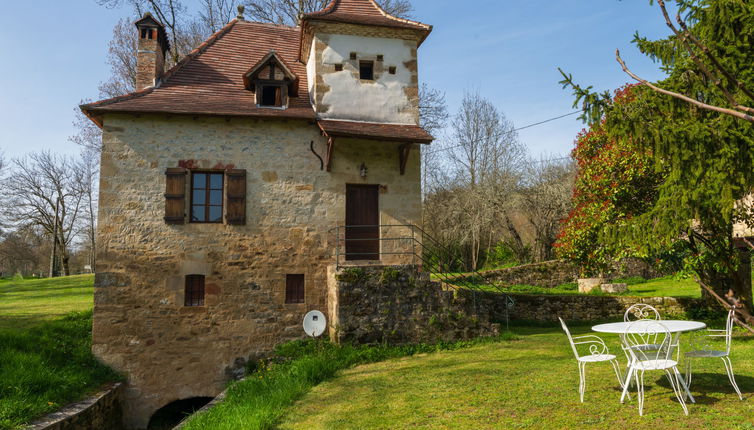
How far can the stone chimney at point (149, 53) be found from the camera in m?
12.1

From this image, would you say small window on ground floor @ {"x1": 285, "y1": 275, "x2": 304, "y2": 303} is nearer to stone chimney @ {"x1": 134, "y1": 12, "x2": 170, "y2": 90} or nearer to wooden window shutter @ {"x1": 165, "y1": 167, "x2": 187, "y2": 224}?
wooden window shutter @ {"x1": 165, "y1": 167, "x2": 187, "y2": 224}

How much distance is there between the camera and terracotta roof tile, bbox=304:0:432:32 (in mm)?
12109

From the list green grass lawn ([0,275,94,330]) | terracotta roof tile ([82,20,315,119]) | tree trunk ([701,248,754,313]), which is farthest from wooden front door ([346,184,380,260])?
green grass lawn ([0,275,94,330])

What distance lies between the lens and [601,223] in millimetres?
11047

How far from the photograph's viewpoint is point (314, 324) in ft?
36.5

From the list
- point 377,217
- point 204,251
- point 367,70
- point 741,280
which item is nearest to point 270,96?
point 367,70

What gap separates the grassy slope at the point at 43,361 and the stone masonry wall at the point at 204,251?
54cm

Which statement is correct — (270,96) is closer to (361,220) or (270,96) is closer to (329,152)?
(329,152)

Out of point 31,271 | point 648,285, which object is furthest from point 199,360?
point 31,271

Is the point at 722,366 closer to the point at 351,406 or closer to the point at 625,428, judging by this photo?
the point at 625,428

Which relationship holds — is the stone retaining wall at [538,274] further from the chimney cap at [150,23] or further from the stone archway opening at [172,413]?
the chimney cap at [150,23]

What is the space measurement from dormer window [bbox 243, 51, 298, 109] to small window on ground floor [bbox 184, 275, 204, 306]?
4281 mm

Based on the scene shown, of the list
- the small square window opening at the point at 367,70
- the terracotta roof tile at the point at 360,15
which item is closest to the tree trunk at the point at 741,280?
the small square window opening at the point at 367,70

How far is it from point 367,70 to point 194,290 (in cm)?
672
